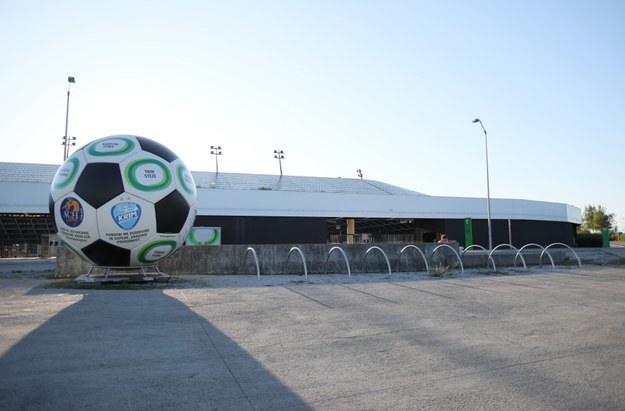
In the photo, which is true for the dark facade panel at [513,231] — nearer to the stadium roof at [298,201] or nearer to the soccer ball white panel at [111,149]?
the stadium roof at [298,201]

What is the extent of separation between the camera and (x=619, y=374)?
3811 millimetres

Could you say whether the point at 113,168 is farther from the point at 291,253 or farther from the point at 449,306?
the point at 449,306

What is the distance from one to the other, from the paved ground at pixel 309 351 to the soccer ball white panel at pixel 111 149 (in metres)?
2.66

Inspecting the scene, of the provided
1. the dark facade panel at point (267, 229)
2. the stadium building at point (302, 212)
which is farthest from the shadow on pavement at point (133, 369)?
the dark facade panel at point (267, 229)

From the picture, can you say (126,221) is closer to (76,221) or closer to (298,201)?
(76,221)

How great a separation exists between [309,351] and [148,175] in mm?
5796

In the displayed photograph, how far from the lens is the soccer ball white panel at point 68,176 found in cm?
870

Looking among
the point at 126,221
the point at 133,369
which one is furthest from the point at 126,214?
the point at 133,369

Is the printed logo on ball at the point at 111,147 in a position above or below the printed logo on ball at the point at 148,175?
above

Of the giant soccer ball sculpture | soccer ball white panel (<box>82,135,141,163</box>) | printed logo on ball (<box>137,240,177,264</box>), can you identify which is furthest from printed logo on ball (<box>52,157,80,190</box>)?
printed logo on ball (<box>137,240,177,264</box>)

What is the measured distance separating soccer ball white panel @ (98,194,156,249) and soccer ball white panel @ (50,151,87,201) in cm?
89


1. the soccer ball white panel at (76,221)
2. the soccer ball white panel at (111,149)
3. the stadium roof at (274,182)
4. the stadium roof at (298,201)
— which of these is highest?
the stadium roof at (274,182)

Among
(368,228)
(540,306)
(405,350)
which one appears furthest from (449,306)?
(368,228)

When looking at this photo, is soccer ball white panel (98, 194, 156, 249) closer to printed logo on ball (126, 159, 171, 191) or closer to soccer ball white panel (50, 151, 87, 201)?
printed logo on ball (126, 159, 171, 191)
